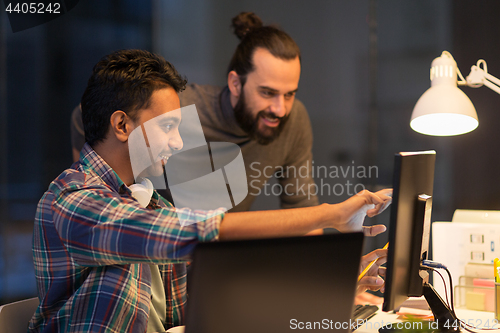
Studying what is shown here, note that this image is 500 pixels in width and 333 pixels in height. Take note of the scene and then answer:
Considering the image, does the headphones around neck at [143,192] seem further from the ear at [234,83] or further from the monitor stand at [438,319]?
the ear at [234,83]

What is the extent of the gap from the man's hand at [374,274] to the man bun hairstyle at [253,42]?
1.38m

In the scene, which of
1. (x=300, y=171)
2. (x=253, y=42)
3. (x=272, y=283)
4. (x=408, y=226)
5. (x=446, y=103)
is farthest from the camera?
(x=300, y=171)

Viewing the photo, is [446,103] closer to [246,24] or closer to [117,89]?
[117,89]

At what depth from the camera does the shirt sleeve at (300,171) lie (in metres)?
2.33

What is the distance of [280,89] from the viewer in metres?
2.23

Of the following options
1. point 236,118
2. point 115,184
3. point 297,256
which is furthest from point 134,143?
point 236,118

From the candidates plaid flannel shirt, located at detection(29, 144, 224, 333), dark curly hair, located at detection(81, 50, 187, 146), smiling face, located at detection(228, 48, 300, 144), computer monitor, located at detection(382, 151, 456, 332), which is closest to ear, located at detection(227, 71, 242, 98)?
smiling face, located at detection(228, 48, 300, 144)

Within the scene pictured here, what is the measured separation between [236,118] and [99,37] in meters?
0.94

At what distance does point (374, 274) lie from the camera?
112cm

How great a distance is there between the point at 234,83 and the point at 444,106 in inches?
46.4

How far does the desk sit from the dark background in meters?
1.04

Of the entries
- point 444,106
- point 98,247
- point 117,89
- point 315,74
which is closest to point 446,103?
point 444,106

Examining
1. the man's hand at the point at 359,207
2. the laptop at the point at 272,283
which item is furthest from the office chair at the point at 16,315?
the man's hand at the point at 359,207

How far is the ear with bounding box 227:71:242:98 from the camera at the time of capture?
2234mm
